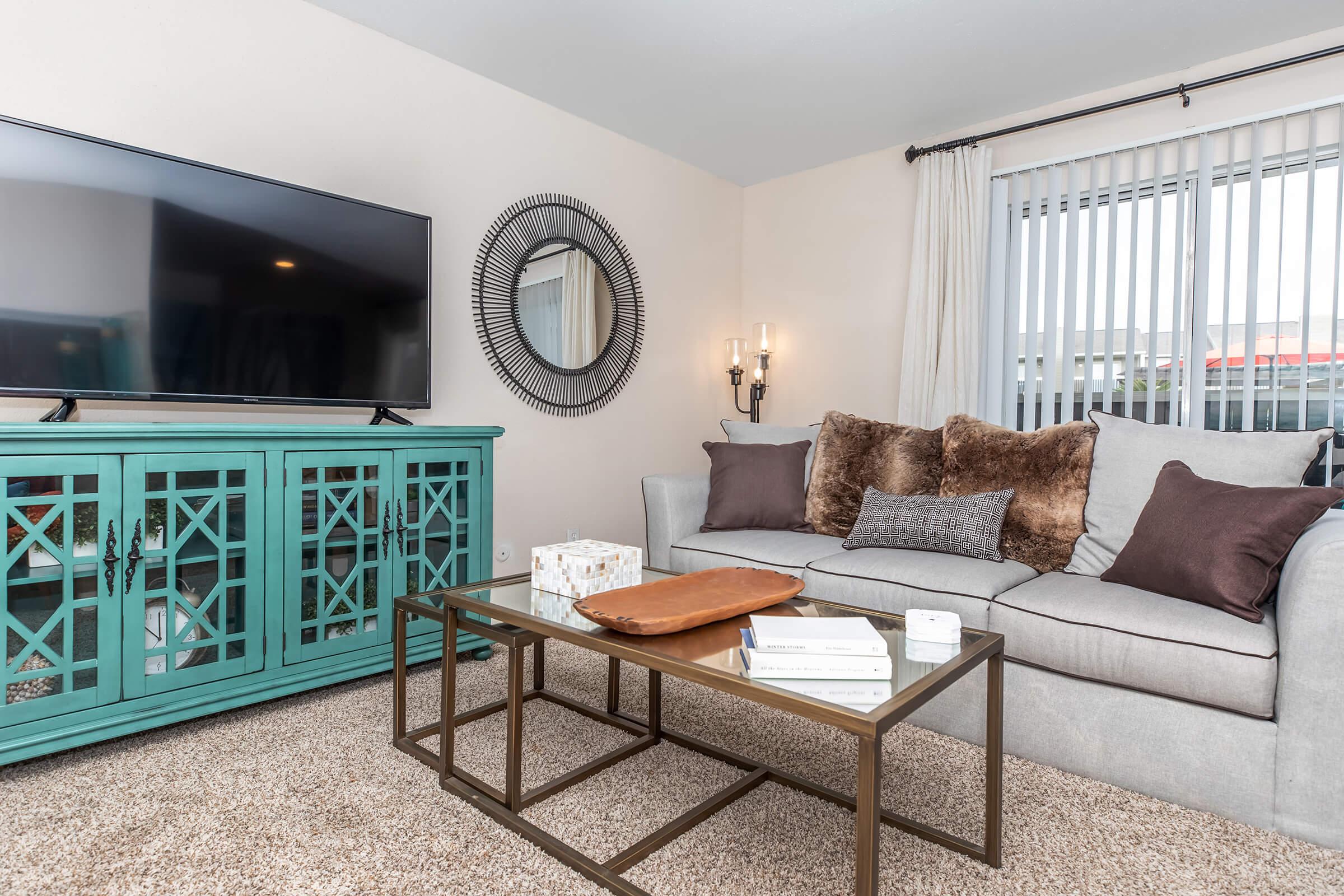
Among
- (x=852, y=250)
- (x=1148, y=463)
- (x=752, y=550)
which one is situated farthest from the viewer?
(x=852, y=250)

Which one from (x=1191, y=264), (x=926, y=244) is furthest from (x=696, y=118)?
(x=1191, y=264)

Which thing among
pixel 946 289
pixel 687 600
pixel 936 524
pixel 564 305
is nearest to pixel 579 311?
pixel 564 305

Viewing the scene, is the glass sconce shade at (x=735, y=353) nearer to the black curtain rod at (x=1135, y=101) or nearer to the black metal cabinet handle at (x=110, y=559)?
the black curtain rod at (x=1135, y=101)

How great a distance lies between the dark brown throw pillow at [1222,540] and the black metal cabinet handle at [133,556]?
2635 millimetres

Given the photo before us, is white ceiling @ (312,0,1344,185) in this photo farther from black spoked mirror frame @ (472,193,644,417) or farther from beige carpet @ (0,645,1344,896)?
beige carpet @ (0,645,1344,896)

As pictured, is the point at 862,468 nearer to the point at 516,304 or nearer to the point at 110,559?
the point at 516,304

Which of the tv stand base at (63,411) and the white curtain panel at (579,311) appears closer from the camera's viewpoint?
the tv stand base at (63,411)

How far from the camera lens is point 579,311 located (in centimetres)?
348

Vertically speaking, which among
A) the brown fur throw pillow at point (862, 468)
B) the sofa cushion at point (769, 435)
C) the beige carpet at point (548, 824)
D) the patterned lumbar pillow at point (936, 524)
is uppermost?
the sofa cushion at point (769, 435)

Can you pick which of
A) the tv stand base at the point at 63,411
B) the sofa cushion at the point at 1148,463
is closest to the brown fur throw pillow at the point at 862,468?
the sofa cushion at the point at 1148,463

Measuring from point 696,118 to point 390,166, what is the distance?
1506 millimetres

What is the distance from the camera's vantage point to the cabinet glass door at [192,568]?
1785 mm

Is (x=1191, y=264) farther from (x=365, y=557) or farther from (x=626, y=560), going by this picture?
(x=365, y=557)

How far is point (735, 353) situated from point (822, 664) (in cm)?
323
